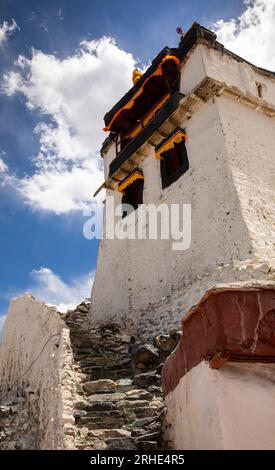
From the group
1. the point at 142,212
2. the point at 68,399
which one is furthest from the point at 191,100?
the point at 68,399

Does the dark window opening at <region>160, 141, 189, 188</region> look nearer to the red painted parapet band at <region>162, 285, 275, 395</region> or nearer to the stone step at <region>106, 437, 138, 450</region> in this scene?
the stone step at <region>106, 437, 138, 450</region>

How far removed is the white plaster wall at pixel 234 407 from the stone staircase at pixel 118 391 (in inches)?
56.9

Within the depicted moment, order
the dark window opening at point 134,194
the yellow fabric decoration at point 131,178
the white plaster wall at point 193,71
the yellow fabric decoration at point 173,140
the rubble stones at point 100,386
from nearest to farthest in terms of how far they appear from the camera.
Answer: the rubble stones at point 100,386 → the yellow fabric decoration at point 173,140 → the white plaster wall at point 193,71 → the dark window opening at point 134,194 → the yellow fabric decoration at point 131,178

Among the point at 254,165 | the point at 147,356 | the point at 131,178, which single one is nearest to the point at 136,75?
the point at 131,178

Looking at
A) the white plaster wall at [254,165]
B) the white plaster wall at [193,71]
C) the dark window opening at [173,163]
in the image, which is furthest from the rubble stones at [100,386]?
the white plaster wall at [193,71]

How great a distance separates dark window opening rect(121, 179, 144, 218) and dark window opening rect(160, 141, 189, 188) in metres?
1.08

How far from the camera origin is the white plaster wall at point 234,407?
104 inches

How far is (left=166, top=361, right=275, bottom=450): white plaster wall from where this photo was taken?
8.70 feet

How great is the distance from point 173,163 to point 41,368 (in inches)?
272

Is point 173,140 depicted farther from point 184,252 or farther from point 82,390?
point 82,390

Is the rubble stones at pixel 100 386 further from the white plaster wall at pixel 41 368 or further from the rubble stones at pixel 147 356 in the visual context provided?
the rubble stones at pixel 147 356

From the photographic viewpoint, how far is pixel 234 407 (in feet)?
8.95

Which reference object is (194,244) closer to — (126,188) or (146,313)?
(146,313)

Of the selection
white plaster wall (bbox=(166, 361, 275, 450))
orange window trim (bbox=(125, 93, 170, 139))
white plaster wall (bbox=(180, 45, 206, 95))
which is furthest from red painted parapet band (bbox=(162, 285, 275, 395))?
orange window trim (bbox=(125, 93, 170, 139))
